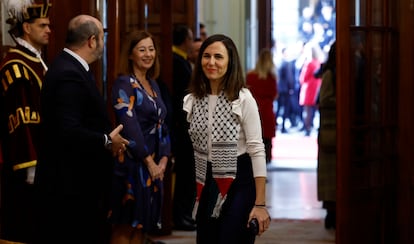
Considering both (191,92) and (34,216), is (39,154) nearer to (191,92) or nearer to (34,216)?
(34,216)

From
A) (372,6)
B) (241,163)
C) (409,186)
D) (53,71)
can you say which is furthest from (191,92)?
(409,186)

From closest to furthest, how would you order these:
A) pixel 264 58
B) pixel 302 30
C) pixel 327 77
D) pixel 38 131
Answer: pixel 38 131, pixel 327 77, pixel 264 58, pixel 302 30

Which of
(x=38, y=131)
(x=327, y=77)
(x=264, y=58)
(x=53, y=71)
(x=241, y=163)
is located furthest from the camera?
(x=264, y=58)

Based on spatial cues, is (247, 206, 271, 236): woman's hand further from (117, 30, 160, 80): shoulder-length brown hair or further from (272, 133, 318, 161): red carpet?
(272, 133, 318, 161): red carpet

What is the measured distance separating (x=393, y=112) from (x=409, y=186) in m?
0.49

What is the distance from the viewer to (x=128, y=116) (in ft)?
17.4

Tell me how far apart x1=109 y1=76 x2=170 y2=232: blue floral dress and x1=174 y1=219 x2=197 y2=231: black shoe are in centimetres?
194

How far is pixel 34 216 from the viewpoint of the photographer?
498 centimetres

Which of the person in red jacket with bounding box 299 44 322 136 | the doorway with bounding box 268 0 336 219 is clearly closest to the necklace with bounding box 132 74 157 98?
the doorway with bounding box 268 0 336 219

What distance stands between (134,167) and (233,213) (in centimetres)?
138

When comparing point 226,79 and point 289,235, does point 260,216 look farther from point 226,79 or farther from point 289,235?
point 289,235

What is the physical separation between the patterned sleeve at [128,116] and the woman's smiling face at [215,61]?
1.14 meters

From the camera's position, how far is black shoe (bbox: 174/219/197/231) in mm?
7385

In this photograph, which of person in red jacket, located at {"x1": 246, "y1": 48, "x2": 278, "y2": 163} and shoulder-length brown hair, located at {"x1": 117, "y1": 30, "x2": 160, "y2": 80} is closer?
shoulder-length brown hair, located at {"x1": 117, "y1": 30, "x2": 160, "y2": 80}
